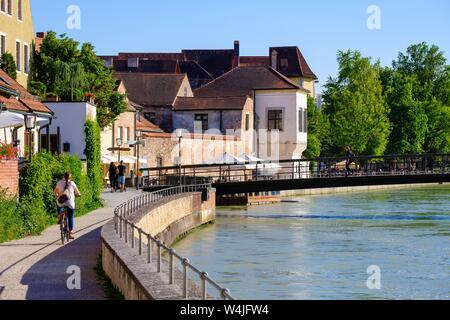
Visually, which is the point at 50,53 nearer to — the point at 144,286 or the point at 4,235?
the point at 4,235

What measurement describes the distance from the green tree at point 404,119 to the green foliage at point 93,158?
70.8 metres

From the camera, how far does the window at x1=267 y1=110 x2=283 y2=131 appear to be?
87.4m

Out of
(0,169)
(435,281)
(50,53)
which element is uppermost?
(50,53)

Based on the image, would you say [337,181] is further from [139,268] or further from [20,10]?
[139,268]

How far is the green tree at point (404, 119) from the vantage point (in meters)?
114

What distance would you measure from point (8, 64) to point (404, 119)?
70922 millimetres

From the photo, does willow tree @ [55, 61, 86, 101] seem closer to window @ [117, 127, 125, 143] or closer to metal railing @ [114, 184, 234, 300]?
metal railing @ [114, 184, 234, 300]

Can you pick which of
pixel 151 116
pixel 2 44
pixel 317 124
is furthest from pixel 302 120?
pixel 2 44

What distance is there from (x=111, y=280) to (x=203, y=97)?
69.1m

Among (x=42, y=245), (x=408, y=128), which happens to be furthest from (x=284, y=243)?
(x=408, y=128)

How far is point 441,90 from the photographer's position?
129 meters

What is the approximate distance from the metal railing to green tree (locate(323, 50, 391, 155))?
161 ft

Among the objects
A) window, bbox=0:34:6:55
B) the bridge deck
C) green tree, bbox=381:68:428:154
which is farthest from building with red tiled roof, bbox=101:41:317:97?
window, bbox=0:34:6:55

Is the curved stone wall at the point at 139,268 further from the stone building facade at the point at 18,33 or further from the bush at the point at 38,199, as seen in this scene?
the stone building facade at the point at 18,33
